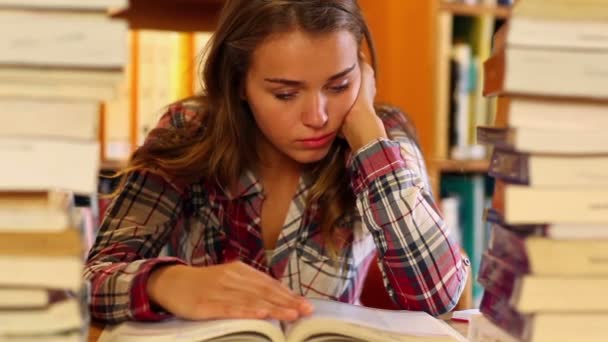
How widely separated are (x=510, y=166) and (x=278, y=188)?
72 cm

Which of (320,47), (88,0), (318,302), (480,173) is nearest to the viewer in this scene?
(88,0)

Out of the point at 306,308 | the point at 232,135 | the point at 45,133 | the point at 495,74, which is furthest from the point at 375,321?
the point at 232,135

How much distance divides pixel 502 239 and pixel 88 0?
41 centimetres

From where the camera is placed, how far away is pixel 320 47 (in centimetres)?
118

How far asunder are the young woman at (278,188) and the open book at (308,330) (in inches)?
3.0

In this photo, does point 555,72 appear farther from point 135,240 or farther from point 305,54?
point 135,240

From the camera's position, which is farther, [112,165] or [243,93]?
[112,165]

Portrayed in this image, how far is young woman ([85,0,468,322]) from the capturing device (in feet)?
3.81

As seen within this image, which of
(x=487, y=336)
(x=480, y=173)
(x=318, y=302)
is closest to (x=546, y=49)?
(x=487, y=336)

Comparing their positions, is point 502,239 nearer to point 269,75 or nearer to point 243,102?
point 269,75

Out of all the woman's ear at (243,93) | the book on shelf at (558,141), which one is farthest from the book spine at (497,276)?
the woman's ear at (243,93)

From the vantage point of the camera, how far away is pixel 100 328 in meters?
1.00

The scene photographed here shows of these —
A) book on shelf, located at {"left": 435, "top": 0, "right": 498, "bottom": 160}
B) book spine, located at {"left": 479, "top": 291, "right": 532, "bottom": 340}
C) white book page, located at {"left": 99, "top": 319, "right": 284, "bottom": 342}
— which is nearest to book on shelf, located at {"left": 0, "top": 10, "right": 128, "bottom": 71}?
white book page, located at {"left": 99, "top": 319, "right": 284, "bottom": 342}

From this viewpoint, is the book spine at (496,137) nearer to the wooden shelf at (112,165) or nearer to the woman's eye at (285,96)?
the woman's eye at (285,96)
